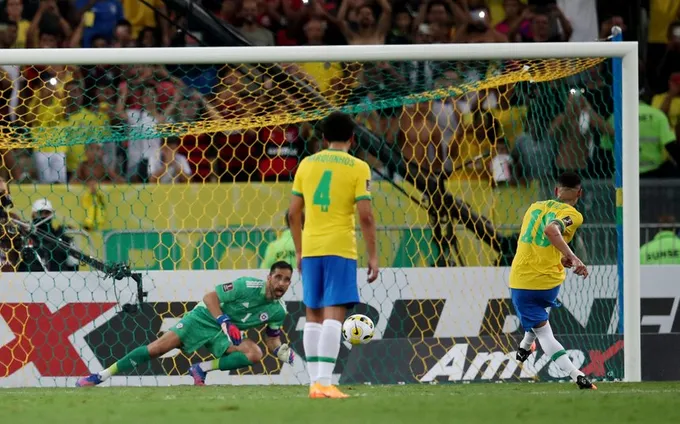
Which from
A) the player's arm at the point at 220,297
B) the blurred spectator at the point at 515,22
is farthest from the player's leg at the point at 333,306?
the blurred spectator at the point at 515,22

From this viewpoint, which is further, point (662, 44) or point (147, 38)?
point (662, 44)

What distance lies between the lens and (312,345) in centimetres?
751

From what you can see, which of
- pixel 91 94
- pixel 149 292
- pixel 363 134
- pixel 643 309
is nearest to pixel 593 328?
pixel 643 309

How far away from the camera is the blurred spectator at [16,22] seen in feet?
45.8

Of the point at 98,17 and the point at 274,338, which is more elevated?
the point at 98,17

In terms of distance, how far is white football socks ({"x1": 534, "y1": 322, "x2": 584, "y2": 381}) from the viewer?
9.13 m

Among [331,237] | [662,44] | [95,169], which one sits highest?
[662,44]

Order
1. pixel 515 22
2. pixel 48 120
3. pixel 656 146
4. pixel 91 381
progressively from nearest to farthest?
1. pixel 91 381
2. pixel 48 120
3. pixel 656 146
4. pixel 515 22

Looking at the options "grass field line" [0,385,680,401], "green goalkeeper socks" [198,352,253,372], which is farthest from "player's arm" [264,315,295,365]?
"grass field line" [0,385,680,401]

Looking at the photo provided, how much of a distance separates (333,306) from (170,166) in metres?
5.11

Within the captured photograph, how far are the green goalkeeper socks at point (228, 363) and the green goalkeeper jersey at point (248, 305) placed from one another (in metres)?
0.27

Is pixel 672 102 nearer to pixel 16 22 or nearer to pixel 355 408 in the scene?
Result: pixel 16 22

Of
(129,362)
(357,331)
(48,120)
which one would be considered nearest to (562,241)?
(357,331)

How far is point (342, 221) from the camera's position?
744 cm
